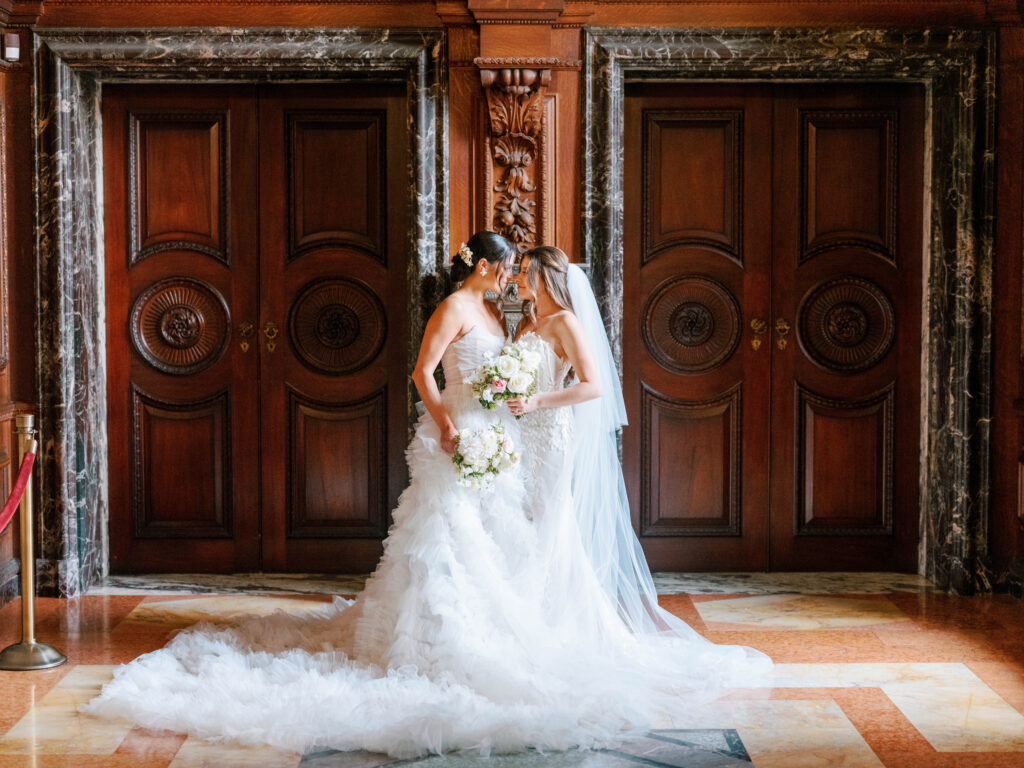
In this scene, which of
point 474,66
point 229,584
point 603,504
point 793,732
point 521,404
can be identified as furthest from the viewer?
point 229,584

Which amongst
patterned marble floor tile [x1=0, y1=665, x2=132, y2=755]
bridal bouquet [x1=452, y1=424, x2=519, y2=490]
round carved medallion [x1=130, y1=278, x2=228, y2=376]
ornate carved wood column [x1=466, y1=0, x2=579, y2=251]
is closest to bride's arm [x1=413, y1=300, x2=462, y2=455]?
bridal bouquet [x1=452, y1=424, x2=519, y2=490]

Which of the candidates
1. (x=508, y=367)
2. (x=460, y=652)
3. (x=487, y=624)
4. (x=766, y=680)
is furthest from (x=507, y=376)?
(x=766, y=680)

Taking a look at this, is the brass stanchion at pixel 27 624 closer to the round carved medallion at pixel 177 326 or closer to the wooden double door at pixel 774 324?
the round carved medallion at pixel 177 326

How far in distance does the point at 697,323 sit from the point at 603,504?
1.63 m

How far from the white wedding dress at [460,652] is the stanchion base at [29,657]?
0.41 m

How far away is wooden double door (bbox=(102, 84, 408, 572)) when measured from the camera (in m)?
6.05

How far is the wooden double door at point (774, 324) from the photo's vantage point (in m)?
6.09

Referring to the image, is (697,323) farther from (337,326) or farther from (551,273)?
(337,326)

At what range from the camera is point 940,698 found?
436 centimetres

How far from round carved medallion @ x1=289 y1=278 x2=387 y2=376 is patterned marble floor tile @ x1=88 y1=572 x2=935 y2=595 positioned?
1.10m

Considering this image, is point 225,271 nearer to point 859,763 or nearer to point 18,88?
point 18,88

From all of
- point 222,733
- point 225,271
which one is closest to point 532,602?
point 222,733

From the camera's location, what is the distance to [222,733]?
3.90 metres

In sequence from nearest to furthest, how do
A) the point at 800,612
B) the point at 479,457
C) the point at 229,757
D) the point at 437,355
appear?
the point at 229,757
the point at 479,457
the point at 437,355
the point at 800,612
